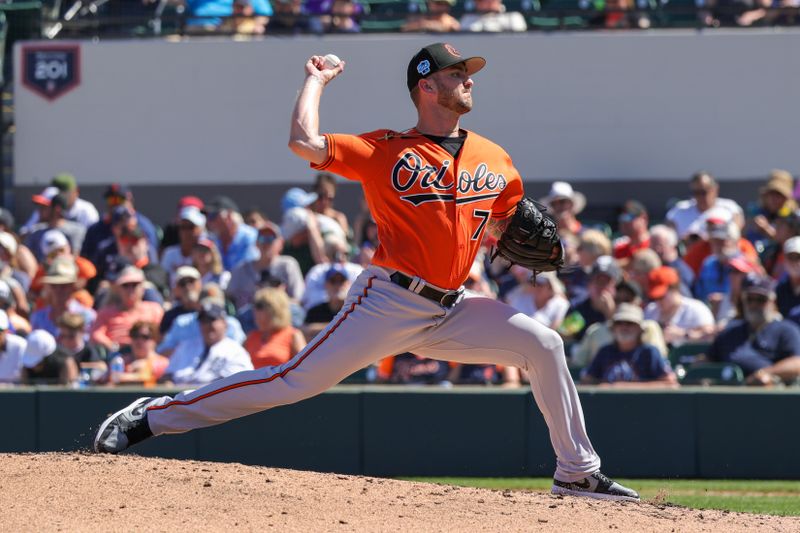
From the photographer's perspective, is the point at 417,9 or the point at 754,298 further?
the point at 417,9

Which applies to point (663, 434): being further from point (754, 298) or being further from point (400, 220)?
point (400, 220)

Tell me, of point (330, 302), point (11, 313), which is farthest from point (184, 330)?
point (11, 313)

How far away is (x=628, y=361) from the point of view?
990cm

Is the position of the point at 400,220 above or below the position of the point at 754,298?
above

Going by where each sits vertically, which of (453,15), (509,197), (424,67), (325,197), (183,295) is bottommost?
(183,295)

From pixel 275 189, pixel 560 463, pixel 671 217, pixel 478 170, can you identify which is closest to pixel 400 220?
pixel 478 170

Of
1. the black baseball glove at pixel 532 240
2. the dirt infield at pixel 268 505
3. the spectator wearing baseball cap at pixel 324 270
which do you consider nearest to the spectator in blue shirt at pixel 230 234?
the spectator wearing baseball cap at pixel 324 270

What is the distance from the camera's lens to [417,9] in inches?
574

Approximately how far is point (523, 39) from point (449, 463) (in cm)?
593

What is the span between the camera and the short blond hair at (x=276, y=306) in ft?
33.0

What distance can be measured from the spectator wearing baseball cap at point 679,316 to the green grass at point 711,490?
128cm

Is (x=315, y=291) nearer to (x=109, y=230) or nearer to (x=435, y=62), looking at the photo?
(x=109, y=230)

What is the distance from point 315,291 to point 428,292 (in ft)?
17.9

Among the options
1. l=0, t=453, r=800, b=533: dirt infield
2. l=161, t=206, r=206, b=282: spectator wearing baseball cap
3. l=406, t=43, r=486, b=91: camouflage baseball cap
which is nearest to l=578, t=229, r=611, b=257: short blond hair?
l=161, t=206, r=206, b=282: spectator wearing baseball cap
